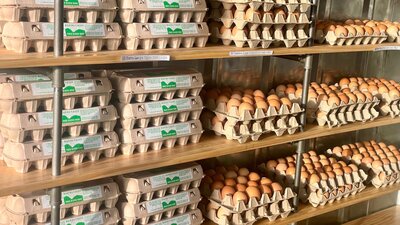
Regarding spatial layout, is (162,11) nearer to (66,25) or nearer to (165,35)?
(165,35)

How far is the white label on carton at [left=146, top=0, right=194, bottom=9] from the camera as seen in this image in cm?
248

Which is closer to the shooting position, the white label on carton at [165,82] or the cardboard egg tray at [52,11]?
the cardboard egg tray at [52,11]

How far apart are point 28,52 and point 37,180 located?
0.48m

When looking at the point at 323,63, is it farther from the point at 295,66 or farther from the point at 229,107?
the point at 229,107

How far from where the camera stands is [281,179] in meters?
3.32

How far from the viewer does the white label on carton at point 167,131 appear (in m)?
2.60

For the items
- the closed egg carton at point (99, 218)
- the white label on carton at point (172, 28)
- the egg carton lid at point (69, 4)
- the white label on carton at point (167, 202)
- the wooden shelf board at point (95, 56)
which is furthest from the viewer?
the white label on carton at point (167, 202)

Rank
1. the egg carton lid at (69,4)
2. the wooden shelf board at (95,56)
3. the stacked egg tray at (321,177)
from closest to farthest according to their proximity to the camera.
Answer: the wooden shelf board at (95,56), the egg carton lid at (69,4), the stacked egg tray at (321,177)

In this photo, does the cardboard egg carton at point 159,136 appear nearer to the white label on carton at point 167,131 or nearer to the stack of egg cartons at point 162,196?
the white label on carton at point 167,131

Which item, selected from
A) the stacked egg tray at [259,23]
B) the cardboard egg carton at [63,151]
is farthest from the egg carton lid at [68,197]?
the stacked egg tray at [259,23]

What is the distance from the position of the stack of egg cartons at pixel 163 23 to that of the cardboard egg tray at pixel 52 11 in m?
0.09

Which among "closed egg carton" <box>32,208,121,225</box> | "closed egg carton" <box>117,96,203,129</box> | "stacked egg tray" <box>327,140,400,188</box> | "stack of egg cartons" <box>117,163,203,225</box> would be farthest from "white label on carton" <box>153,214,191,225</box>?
"stacked egg tray" <box>327,140,400,188</box>

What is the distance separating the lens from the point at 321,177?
3.37 m

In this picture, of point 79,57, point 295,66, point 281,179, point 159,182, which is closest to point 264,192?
point 281,179
